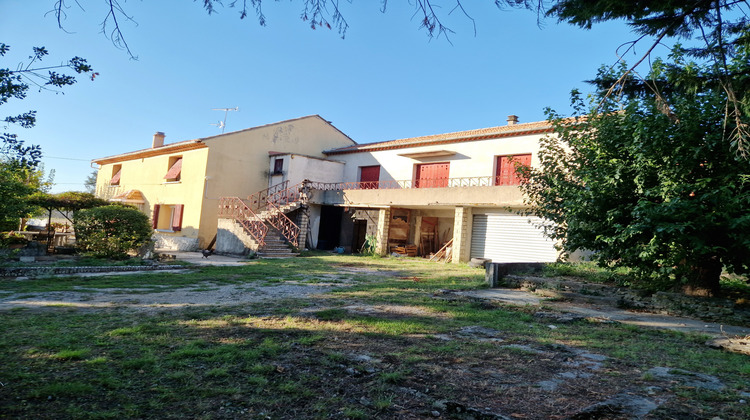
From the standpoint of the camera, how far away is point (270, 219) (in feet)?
67.3

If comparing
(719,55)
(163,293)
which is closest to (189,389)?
(163,293)

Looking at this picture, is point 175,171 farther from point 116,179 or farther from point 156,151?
point 116,179

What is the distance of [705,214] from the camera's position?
673cm

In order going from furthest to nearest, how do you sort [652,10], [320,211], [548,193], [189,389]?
[320,211] < [548,193] < [652,10] < [189,389]

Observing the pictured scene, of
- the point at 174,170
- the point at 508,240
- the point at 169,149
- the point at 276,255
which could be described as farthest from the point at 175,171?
the point at 508,240

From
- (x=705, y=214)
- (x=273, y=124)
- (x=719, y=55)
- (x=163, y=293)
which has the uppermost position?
(x=273, y=124)

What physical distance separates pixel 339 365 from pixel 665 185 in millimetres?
5868

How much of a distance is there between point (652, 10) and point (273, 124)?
21.5 metres

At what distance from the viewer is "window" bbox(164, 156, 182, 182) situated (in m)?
23.5

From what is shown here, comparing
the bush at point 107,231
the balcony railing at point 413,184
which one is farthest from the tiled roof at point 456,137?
the bush at point 107,231

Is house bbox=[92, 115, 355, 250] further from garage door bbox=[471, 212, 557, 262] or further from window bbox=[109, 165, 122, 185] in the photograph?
garage door bbox=[471, 212, 557, 262]

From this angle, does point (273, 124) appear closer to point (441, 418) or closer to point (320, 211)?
point (320, 211)

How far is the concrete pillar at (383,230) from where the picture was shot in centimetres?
2109

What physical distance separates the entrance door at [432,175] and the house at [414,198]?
0.05m
